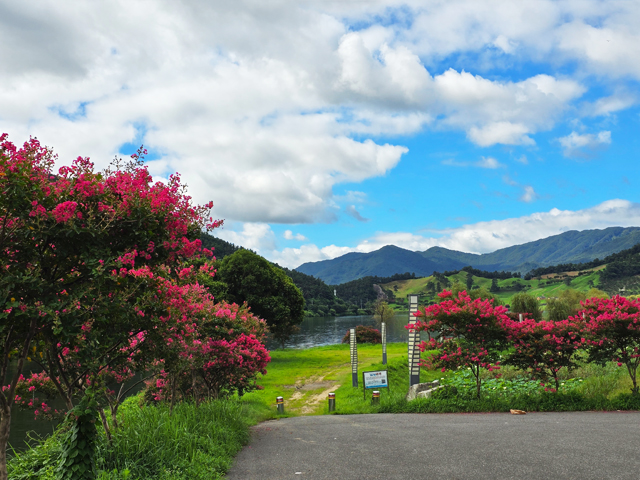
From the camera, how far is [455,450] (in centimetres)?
856

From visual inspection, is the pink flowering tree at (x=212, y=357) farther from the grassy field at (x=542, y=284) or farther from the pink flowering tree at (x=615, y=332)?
the grassy field at (x=542, y=284)

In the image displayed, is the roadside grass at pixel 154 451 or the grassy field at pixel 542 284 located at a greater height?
the grassy field at pixel 542 284

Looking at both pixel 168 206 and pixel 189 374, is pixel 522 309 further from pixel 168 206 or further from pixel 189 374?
pixel 168 206

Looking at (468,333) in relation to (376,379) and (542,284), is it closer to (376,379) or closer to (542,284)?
(376,379)

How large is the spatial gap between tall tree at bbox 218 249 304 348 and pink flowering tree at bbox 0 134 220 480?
3123 centimetres

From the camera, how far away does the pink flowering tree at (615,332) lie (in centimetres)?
1326

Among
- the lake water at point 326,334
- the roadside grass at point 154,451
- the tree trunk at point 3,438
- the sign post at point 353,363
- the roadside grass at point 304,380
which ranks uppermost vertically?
the tree trunk at point 3,438

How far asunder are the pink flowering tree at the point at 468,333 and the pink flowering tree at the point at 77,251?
10639 millimetres

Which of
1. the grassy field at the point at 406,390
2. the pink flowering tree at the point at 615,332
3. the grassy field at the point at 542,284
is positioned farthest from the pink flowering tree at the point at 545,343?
the grassy field at the point at 542,284

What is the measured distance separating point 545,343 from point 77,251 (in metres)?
14.1

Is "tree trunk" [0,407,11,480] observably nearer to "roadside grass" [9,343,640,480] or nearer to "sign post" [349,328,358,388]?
"roadside grass" [9,343,640,480]

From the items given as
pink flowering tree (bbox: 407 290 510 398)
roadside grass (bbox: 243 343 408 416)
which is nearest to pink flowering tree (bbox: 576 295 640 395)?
pink flowering tree (bbox: 407 290 510 398)

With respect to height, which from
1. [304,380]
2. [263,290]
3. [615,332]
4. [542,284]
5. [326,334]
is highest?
[263,290]

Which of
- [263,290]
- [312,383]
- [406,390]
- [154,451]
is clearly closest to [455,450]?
[154,451]
